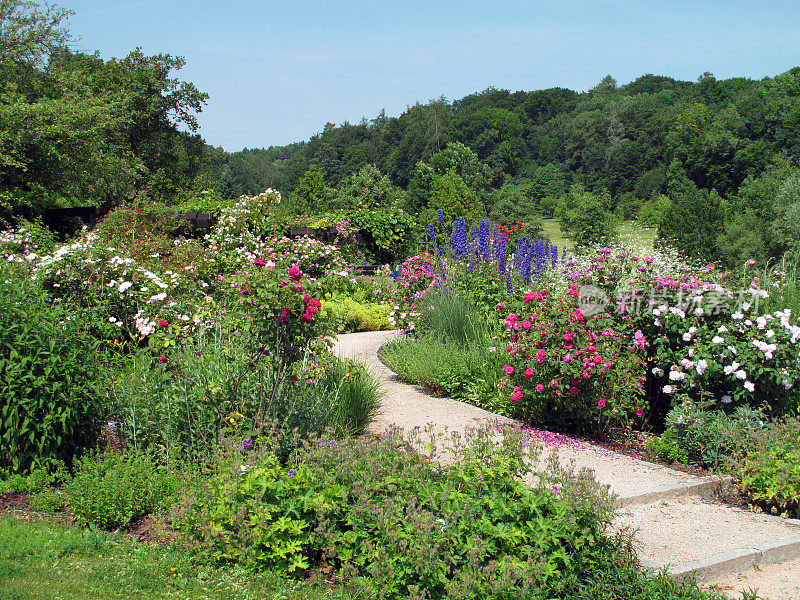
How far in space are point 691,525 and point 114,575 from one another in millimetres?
3192

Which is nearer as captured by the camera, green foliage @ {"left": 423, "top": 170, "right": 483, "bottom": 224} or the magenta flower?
the magenta flower

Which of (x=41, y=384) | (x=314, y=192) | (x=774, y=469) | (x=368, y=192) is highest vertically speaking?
(x=314, y=192)

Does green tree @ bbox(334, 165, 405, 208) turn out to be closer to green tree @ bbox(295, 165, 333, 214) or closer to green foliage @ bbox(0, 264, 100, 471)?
green tree @ bbox(295, 165, 333, 214)

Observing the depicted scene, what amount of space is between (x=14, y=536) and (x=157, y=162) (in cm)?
2877

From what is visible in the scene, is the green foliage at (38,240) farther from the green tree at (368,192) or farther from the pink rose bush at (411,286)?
the green tree at (368,192)

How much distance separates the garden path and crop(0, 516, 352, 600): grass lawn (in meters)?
1.40

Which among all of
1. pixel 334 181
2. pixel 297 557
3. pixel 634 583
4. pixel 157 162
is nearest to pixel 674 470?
pixel 634 583

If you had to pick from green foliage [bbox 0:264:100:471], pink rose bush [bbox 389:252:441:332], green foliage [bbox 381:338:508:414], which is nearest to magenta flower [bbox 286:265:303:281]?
green foliage [bbox 0:264:100:471]

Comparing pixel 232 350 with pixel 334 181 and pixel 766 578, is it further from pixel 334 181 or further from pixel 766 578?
pixel 334 181

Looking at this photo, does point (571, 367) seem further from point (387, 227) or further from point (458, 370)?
point (387, 227)

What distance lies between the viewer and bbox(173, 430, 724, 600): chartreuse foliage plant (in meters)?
2.86

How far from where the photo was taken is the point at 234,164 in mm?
79375

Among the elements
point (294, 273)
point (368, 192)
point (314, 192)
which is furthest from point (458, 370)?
point (314, 192)

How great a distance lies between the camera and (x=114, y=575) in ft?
9.95
